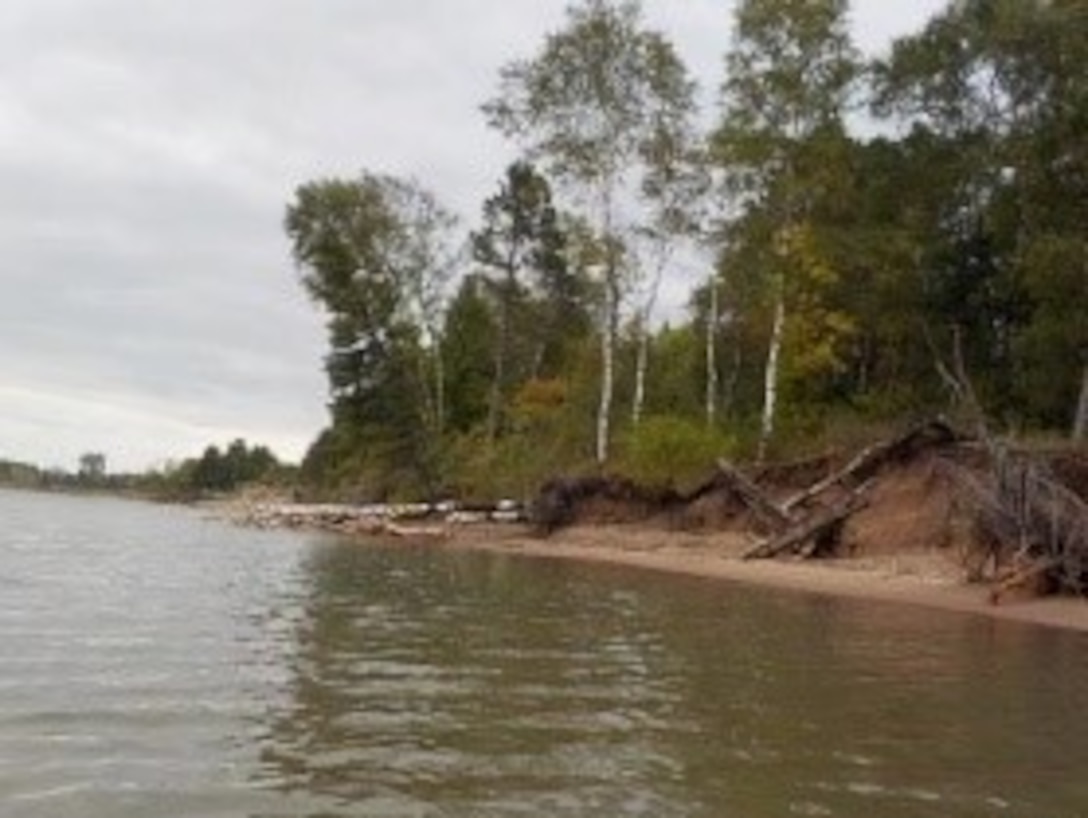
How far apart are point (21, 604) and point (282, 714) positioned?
311 inches

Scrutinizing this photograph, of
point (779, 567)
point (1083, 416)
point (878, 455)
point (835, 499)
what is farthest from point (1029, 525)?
point (1083, 416)

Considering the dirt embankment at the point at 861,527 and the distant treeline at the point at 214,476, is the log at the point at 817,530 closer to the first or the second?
the dirt embankment at the point at 861,527

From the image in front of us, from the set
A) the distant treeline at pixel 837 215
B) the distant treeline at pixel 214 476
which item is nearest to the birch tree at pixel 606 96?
the distant treeline at pixel 837 215

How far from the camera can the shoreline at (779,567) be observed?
21109 mm

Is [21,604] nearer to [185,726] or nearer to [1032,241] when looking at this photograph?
[185,726]

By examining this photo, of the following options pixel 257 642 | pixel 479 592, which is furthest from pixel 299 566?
pixel 257 642

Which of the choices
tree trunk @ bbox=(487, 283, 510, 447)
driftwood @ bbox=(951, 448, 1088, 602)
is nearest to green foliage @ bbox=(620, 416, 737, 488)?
driftwood @ bbox=(951, 448, 1088, 602)

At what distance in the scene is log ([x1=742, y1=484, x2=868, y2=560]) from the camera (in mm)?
29250

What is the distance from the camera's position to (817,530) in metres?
29.4

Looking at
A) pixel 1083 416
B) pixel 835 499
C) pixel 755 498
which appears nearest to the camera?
pixel 835 499

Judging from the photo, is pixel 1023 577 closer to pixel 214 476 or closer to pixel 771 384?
pixel 771 384

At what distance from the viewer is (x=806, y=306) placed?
39.3 metres

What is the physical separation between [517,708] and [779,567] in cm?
1829

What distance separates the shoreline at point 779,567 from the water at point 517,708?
5.65 feet
